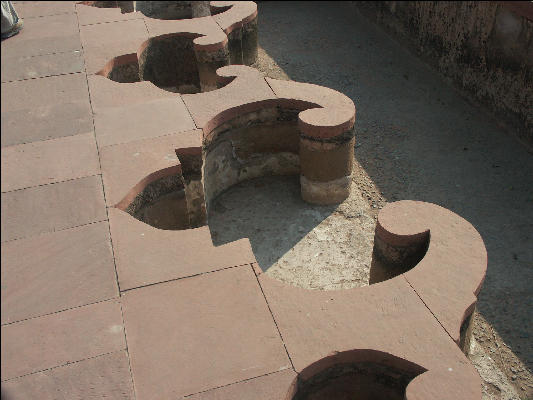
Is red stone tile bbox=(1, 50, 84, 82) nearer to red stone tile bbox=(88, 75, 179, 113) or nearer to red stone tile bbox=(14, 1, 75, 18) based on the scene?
red stone tile bbox=(88, 75, 179, 113)

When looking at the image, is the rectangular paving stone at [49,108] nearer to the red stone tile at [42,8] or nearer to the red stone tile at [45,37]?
the red stone tile at [45,37]

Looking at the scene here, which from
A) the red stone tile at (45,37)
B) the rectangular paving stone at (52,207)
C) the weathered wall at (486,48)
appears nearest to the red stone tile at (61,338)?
the rectangular paving stone at (52,207)

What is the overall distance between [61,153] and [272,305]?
2452 mm

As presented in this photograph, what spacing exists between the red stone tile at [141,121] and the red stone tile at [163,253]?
1215mm

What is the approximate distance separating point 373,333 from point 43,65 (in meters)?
4.99

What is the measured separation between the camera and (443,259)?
3.67 meters

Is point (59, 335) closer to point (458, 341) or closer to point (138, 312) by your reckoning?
point (138, 312)

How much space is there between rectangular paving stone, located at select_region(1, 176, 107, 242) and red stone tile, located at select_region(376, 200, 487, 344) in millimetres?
2133

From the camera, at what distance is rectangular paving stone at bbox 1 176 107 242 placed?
400 cm

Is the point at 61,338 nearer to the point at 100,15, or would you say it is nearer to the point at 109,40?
the point at 109,40

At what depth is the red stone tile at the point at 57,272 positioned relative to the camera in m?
3.46

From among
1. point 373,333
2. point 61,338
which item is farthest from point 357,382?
point 61,338

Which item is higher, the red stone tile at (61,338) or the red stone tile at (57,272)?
the red stone tile at (57,272)

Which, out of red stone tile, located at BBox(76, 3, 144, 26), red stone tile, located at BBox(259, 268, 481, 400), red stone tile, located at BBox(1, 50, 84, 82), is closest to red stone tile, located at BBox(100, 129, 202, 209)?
Answer: red stone tile, located at BBox(259, 268, 481, 400)
